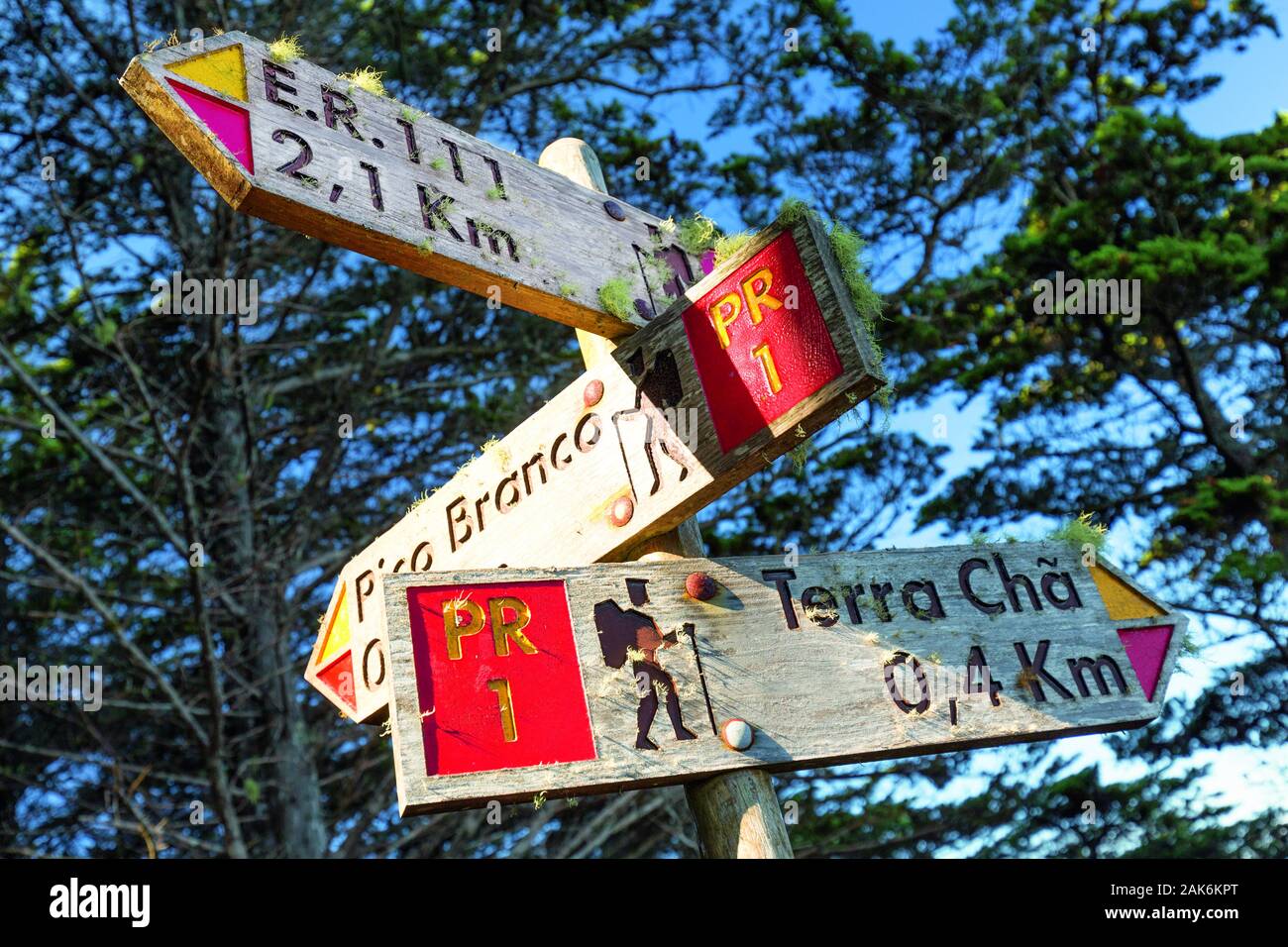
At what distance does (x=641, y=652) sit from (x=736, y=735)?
0.63 feet

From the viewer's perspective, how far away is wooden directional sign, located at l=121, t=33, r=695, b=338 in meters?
1.78

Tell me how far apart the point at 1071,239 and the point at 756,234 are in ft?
35.2

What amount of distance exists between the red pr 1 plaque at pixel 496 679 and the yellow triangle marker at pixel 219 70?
2.82 ft

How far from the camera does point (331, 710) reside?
28.8 ft

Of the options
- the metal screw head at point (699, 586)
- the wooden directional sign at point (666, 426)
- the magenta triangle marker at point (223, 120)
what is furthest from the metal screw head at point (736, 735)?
the magenta triangle marker at point (223, 120)

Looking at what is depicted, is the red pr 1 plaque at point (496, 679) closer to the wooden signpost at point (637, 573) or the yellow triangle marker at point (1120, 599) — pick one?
the wooden signpost at point (637, 573)

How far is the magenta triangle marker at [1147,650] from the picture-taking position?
6.97ft

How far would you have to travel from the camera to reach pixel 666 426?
1.95 m

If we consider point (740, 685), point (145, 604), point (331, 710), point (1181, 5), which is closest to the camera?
point (740, 685)

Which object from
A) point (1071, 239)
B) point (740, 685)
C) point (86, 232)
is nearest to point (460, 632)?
point (740, 685)

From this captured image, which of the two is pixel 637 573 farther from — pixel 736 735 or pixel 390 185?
pixel 390 185
